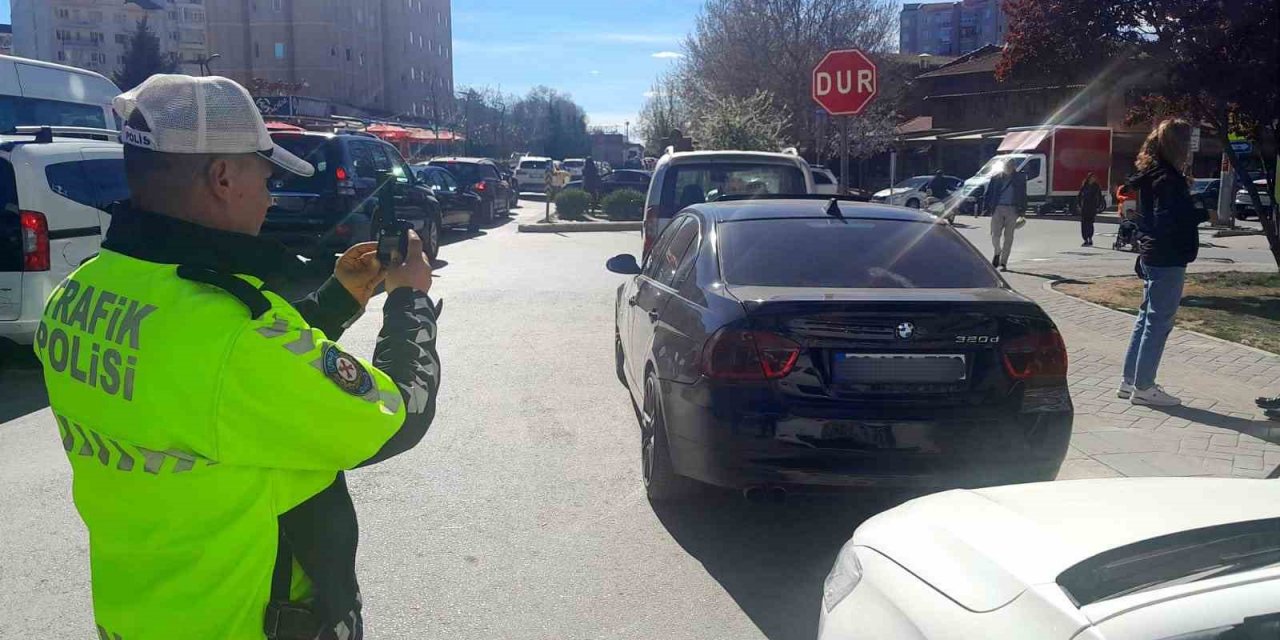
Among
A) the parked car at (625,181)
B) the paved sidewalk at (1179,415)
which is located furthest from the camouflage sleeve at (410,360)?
the parked car at (625,181)

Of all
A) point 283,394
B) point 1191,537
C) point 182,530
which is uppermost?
point 283,394

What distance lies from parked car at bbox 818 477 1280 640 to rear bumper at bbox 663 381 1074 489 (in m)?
1.38

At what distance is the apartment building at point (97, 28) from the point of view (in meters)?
87.9

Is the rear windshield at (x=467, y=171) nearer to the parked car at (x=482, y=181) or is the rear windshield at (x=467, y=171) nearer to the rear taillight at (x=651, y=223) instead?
the parked car at (x=482, y=181)

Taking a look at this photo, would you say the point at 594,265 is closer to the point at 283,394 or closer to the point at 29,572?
the point at 29,572

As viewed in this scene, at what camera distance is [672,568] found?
14.9 feet

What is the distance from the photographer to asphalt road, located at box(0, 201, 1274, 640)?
4.05 m

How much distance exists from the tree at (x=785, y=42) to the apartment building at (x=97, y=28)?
6188cm

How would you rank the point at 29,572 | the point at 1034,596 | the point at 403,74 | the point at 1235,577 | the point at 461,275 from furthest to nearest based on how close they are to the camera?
the point at 403,74 < the point at 461,275 < the point at 29,572 < the point at 1034,596 < the point at 1235,577

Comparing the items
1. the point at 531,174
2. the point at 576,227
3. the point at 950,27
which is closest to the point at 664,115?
the point at 531,174

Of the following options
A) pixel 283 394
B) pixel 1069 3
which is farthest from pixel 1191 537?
pixel 1069 3

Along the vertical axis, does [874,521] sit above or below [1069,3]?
below

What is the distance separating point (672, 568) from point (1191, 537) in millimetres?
2624

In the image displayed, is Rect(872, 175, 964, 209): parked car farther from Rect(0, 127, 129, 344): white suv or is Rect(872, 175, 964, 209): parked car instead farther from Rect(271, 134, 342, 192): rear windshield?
Rect(0, 127, 129, 344): white suv
